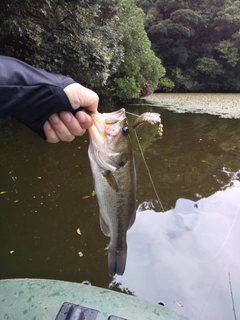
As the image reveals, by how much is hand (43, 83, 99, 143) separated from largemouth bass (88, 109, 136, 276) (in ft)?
0.21

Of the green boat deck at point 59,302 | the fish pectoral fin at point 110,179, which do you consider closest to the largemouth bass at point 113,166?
the fish pectoral fin at point 110,179

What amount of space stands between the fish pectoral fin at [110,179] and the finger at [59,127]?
0.91ft

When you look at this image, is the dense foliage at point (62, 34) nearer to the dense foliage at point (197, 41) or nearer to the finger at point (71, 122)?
the finger at point (71, 122)

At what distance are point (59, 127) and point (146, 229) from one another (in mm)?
3009

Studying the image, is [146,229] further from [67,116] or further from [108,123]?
[67,116]

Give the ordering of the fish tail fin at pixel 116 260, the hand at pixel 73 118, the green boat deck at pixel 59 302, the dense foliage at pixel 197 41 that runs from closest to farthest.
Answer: the hand at pixel 73 118 → the fish tail fin at pixel 116 260 → the green boat deck at pixel 59 302 → the dense foliage at pixel 197 41

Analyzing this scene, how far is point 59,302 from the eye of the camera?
79.9 inches

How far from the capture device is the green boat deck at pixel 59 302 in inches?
76.9

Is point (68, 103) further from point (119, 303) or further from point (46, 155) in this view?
point (46, 155)

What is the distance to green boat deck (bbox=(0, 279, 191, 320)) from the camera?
195cm

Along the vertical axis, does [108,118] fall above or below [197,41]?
above

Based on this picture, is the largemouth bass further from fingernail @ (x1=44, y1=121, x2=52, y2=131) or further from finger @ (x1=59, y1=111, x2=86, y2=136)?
fingernail @ (x1=44, y1=121, x2=52, y2=131)

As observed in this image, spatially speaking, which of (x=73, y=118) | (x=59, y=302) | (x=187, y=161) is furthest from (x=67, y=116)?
(x=187, y=161)

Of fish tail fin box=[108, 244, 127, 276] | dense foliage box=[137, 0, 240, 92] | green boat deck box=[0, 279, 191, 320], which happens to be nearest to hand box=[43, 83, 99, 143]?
fish tail fin box=[108, 244, 127, 276]
